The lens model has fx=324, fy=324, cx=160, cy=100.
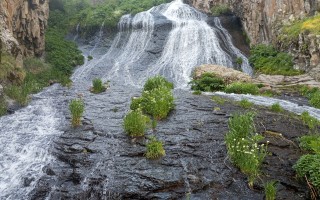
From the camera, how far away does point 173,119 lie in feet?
41.0

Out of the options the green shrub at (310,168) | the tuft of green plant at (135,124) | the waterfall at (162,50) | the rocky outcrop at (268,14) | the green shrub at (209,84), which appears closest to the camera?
the green shrub at (310,168)

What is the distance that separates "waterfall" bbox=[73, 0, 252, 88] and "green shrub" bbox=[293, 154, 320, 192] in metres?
14.0

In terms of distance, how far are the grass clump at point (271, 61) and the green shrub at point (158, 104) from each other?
10.6 meters

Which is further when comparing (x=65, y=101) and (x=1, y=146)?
(x=65, y=101)

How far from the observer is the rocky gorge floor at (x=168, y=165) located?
7.45 m

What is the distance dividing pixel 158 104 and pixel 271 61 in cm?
1334

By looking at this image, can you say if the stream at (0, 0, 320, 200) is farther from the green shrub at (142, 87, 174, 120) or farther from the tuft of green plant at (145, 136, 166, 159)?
the green shrub at (142, 87, 174, 120)

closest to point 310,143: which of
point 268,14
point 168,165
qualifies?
point 168,165

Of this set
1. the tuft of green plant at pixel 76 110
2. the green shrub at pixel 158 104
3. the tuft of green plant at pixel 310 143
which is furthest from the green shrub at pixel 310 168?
the tuft of green plant at pixel 76 110

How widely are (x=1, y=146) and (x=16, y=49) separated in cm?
1080

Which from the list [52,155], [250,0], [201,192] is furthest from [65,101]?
[250,0]

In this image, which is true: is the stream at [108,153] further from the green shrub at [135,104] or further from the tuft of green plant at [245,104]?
the tuft of green plant at [245,104]

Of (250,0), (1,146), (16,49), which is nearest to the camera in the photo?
(1,146)

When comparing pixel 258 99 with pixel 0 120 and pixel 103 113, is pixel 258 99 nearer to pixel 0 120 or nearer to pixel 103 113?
pixel 103 113
